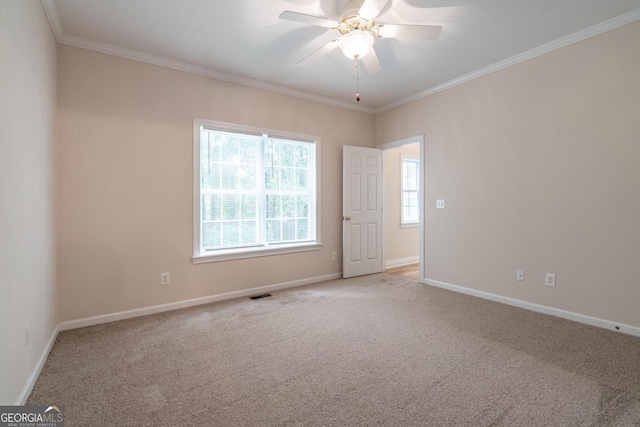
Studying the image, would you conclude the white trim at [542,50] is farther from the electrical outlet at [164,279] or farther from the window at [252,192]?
the electrical outlet at [164,279]

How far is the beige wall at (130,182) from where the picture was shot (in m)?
2.95

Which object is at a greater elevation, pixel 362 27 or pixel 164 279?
pixel 362 27

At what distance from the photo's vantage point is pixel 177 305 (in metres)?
3.48

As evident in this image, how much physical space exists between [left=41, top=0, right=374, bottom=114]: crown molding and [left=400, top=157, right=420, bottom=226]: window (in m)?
2.17

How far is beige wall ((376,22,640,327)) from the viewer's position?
107 inches

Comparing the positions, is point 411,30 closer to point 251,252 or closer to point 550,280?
point 550,280

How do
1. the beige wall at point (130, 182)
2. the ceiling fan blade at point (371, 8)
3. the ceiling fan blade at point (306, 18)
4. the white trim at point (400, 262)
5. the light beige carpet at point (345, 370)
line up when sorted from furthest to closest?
the white trim at point (400, 262), the beige wall at point (130, 182), the ceiling fan blade at point (371, 8), the ceiling fan blade at point (306, 18), the light beige carpet at point (345, 370)

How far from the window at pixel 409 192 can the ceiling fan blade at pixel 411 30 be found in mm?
3717

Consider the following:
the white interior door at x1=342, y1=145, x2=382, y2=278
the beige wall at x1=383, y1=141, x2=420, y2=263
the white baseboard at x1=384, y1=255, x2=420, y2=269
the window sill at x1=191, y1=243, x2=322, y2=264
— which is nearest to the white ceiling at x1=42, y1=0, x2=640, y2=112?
the white interior door at x1=342, y1=145, x2=382, y2=278

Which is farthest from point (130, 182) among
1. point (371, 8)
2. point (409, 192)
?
point (409, 192)

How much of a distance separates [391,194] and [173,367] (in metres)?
4.61

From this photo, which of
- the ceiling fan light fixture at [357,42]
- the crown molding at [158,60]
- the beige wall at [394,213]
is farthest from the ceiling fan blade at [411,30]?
the beige wall at [394,213]

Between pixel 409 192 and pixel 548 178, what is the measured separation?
9.94 feet

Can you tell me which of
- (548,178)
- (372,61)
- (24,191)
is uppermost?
(372,61)
